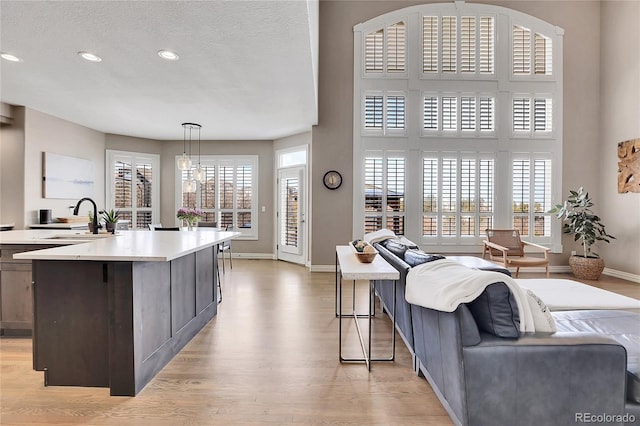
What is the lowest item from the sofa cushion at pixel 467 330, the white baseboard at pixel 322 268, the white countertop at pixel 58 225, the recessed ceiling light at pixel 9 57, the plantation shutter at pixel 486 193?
the white baseboard at pixel 322 268

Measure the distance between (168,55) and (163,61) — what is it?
0.18m

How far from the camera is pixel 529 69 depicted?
18.7ft

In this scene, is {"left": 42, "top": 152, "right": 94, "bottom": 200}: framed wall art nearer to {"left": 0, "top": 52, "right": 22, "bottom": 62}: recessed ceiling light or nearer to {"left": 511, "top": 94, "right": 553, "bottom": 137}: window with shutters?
{"left": 0, "top": 52, "right": 22, "bottom": 62}: recessed ceiling light

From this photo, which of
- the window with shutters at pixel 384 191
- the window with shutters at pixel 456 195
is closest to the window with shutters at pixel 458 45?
the window with shutters at pixel 456 195

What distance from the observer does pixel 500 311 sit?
1.51 metres

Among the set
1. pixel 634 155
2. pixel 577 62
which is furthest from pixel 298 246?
pixel 577 62

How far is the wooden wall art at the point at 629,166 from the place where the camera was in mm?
4898

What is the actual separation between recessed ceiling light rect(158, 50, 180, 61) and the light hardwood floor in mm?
2716

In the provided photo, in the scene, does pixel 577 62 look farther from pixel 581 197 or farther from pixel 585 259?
pixel 585 259

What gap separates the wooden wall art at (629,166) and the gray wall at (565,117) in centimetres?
46

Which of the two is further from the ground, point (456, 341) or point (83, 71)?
point (83, 71)

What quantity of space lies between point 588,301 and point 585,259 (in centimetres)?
347

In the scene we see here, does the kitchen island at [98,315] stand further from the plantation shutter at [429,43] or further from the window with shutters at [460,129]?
the plantation shutter at [429,43]

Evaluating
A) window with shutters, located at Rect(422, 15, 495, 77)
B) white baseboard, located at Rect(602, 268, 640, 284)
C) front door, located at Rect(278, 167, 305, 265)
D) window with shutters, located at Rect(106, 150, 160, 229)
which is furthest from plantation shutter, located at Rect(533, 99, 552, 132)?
window with shutters, located at Rect(106, 150, 160, 229)
